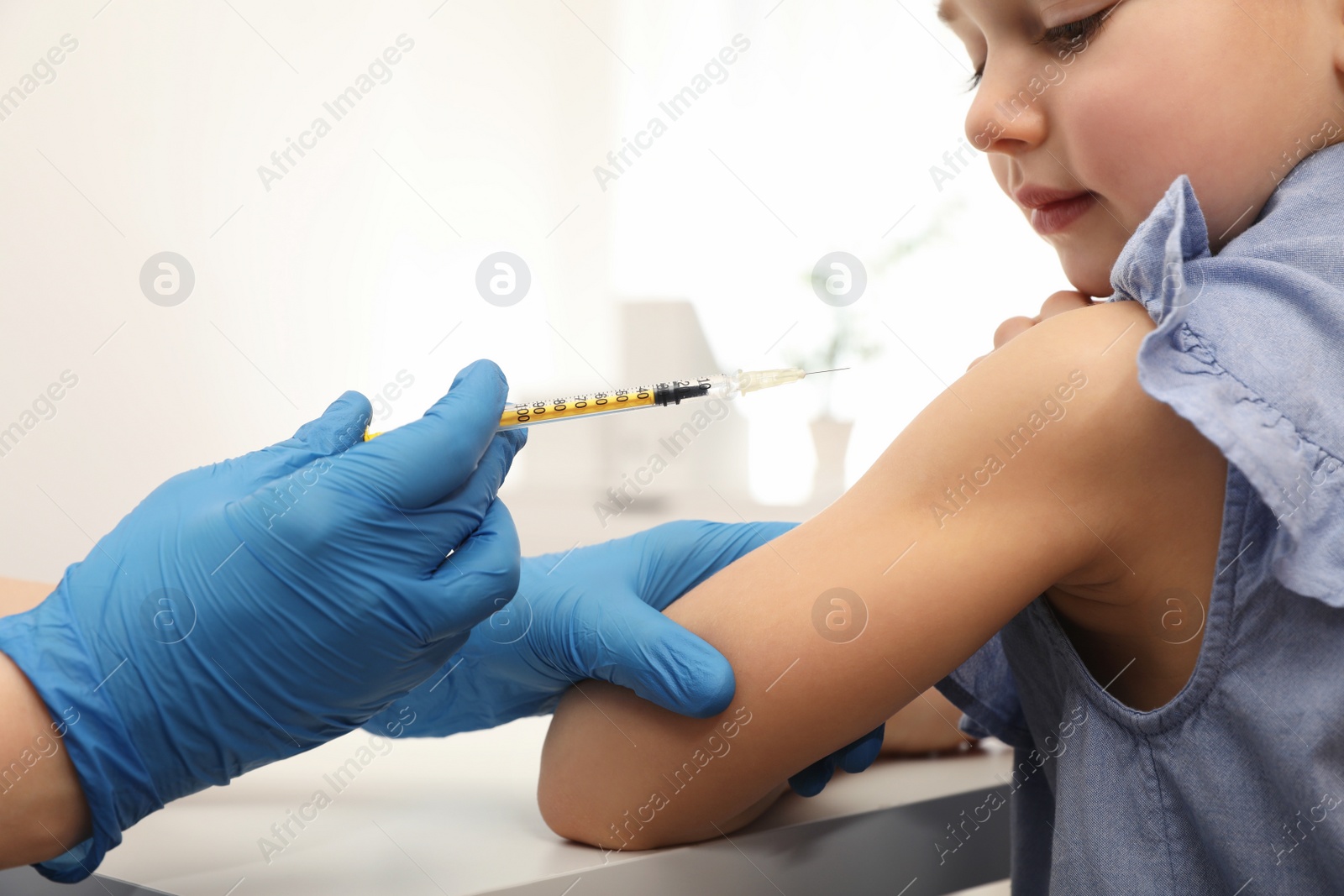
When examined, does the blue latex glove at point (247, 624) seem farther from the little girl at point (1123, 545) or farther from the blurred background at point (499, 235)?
the blurred background at point (499, 235)

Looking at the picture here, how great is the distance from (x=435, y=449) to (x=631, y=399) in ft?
0.66

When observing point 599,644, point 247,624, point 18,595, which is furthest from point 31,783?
point 18,595

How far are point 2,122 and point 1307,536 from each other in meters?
1.60

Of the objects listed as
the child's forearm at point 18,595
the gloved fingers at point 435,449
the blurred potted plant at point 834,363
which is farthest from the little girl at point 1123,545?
the blurred potted plant at point 834,363

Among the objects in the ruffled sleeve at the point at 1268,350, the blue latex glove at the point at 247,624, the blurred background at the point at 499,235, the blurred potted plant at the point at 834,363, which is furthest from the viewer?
the blurred potted plant at the point at 834,363

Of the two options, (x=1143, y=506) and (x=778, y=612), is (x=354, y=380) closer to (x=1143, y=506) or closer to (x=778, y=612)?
(x=778, y=612)

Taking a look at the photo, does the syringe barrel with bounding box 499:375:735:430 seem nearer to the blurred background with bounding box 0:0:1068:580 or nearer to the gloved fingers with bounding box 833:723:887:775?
the gloved fingers with bounding box 833:723:887:775

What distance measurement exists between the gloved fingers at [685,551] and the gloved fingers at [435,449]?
0.21 metres

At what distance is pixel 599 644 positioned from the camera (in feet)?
2.22

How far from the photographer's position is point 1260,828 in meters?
0.51

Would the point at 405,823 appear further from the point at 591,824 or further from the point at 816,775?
the point at 816,775

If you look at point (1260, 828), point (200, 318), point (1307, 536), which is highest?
point (200, 318)

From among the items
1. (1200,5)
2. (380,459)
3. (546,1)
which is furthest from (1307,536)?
(546,1)

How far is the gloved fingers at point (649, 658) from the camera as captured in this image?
62 centimetres
